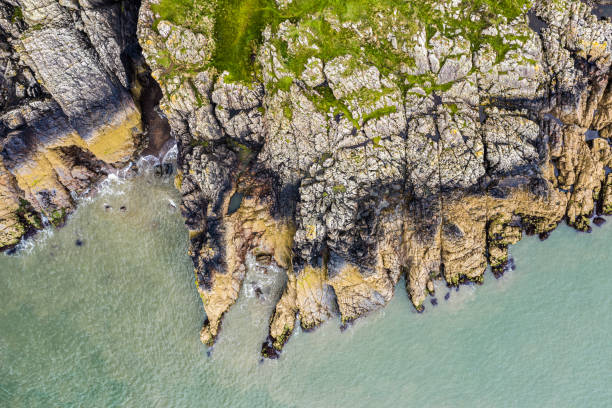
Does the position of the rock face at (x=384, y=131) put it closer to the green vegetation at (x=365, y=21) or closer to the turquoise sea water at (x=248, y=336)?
the green vegetation at (x=365, y=21)

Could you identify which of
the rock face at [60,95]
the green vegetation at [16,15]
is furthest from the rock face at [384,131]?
the green vegetation at [16,15]

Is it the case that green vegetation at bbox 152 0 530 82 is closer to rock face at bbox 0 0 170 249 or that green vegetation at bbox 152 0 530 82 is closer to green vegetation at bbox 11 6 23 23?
rock face at bbox 0 0 170 249

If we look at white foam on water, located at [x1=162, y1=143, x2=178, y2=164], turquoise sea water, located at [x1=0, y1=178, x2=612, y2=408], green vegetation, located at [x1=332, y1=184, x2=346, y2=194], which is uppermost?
green vegetation, located at [x1=332, y1=184, x2=346, y2=194]

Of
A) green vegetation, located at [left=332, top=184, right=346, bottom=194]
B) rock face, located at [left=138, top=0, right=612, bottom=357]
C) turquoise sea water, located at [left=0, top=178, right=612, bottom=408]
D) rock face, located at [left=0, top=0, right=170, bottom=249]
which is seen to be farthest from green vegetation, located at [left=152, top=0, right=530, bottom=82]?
turquoise sea water, located at [left=0, top=178, right=612, bottom=408]

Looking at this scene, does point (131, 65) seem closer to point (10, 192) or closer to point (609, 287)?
point (10, 192)

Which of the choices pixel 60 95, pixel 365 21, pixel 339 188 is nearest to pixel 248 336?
pixel 339 188

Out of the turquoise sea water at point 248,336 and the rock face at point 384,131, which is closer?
the rock face at point 384,131

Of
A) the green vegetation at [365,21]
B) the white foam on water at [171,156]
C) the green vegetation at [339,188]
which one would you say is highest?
the green vegetation at [365,21]
